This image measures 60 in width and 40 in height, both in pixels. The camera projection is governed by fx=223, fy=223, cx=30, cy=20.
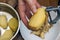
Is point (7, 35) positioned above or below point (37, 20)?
below

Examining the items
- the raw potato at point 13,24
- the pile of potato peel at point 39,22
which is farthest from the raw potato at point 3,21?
the pile of potato peel at point 39,22

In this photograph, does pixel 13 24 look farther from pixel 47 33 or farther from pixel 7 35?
pixel 47 33

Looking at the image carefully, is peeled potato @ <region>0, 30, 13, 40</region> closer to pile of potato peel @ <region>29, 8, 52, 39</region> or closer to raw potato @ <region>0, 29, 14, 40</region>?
raw potato @ <region>0, 29, 14, 40</region>

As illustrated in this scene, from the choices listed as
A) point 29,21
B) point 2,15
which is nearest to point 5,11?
point 2,15

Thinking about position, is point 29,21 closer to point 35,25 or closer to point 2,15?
point 35,25

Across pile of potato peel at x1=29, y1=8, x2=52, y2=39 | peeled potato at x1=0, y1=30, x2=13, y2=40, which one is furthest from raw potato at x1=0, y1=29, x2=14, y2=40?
pile of potato peel at x1=29, y1=8, x2=52, y2=39

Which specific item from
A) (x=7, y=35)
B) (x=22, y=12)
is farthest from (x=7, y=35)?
(x=22, y=12)

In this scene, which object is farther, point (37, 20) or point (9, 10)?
point (9, 10)
